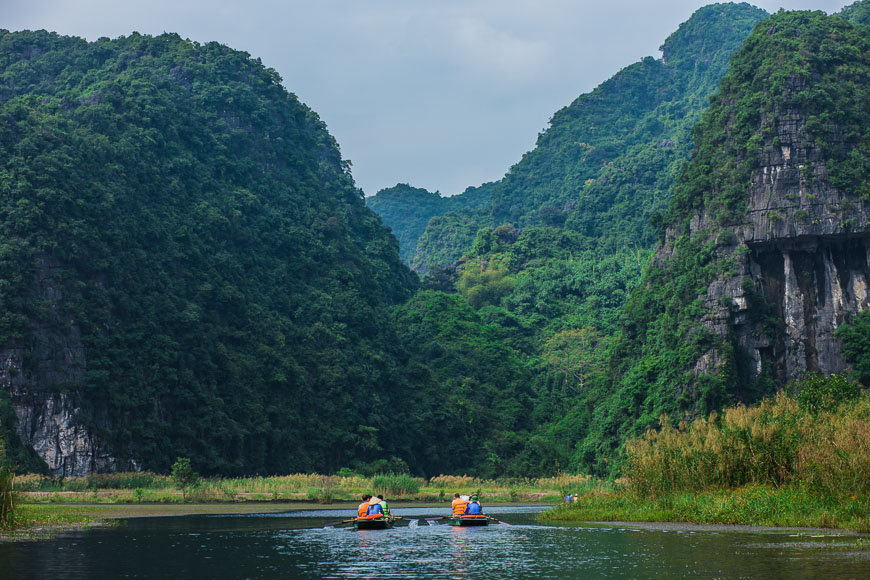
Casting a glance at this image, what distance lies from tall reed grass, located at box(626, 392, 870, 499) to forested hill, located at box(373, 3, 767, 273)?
100 m

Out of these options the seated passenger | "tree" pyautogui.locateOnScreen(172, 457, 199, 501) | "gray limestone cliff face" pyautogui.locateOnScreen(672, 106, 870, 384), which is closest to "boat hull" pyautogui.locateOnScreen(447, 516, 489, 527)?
the seated passenger

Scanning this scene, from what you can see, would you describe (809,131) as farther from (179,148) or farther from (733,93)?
(179,148)

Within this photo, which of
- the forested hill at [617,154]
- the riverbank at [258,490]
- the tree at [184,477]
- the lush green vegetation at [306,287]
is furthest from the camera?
the forested hill at [617,154]

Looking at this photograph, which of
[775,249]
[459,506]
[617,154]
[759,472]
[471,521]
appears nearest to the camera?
[759,472]

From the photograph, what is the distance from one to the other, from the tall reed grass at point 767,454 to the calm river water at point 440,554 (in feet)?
6.44

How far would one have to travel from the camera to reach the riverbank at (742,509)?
85.7 feet

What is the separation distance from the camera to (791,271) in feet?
248

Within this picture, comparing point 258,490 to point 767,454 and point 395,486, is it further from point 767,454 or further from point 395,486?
point 767,454

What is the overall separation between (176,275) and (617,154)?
101m

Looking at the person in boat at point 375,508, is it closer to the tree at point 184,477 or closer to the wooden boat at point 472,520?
the wooden boat at point 472,520

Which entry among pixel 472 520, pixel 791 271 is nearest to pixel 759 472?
pixel 472 520

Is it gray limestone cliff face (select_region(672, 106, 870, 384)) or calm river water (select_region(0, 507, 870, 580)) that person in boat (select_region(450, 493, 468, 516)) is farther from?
gray limestone cliff face (select_region(672, 106, 870, 384))

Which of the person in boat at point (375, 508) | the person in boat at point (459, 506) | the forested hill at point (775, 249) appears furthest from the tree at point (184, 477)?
the forested hill at point (775, 249)

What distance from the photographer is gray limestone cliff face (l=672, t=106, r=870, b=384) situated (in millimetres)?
73625
